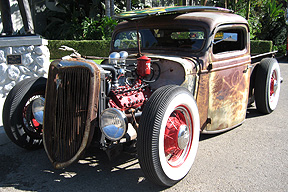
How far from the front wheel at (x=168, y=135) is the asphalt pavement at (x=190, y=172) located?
0.21 m

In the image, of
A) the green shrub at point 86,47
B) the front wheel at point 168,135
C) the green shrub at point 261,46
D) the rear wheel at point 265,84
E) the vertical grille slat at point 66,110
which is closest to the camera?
the front wheel at point 168,135

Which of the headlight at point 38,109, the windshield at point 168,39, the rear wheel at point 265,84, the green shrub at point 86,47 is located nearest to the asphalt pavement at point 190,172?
the headlight at point 38,109

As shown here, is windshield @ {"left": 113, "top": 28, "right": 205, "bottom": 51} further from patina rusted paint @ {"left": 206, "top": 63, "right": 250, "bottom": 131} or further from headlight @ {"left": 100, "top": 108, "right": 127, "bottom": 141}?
headlight @ {"left": 100, "top": 108, "right": 127, "bottom": 141}

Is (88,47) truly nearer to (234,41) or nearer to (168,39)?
(234,41)

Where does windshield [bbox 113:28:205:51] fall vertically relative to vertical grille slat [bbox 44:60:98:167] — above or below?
above

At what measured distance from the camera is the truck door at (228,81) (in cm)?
361

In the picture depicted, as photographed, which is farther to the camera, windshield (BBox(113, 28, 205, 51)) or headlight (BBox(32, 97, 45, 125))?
windshield (BBox(113, 28, 205, 51))

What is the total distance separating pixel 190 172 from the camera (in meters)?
3.02

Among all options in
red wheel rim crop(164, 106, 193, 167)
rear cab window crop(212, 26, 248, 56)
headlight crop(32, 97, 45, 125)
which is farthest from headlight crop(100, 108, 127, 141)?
rear cab window crop(212, 26, 248, 56)

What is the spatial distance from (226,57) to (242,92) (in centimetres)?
64

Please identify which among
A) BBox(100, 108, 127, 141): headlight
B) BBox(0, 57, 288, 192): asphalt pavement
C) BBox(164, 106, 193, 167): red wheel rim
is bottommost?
BBox(0, 57, 288, 192): asphalt pavement

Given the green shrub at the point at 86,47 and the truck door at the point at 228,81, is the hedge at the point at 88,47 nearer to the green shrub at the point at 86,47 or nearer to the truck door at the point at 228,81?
the green shrub at the point at 86,47

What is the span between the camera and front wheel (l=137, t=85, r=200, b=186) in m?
2.45

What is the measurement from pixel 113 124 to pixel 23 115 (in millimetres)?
1340
